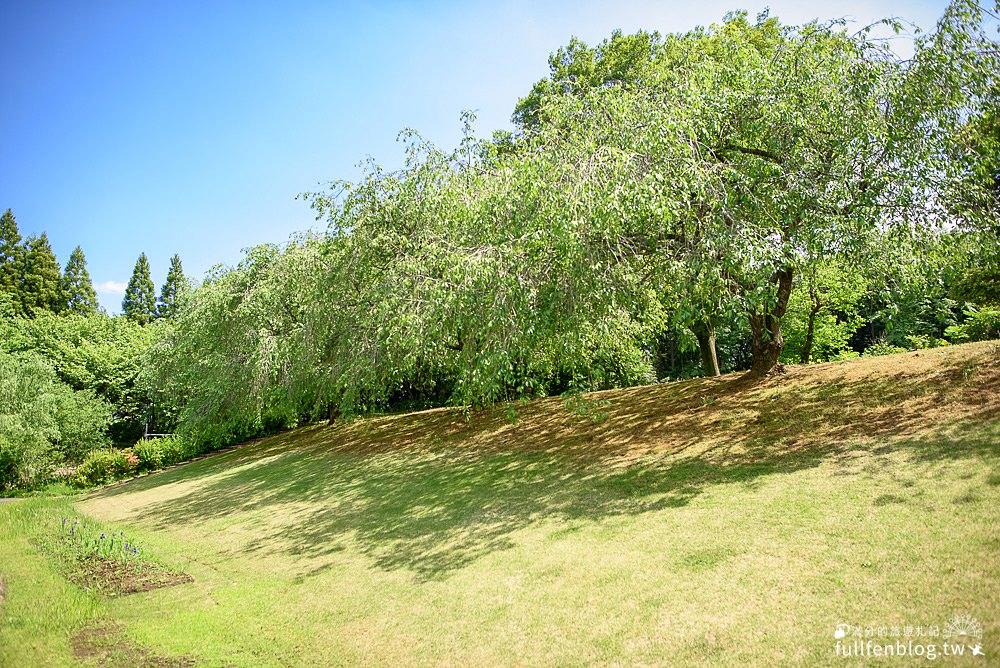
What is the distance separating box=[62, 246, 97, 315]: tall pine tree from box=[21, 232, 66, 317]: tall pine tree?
5.48ft

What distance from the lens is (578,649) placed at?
425cm

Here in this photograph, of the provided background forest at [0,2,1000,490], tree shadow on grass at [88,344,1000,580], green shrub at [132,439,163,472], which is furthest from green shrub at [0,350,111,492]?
background forest at [0,2,1000,490]

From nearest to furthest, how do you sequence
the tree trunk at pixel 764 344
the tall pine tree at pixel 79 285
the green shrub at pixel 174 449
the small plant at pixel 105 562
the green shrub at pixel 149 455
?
1. the small plant at pixel 105 562
2. the tree trunk at pixel 764 344
3. the green shrub at pixel 149 455
4. the green shrub at pixel 174 449
5. the tall pine tree at pixel 79 285

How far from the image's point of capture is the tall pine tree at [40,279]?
127 feet

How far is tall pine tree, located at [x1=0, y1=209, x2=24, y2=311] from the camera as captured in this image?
38.0m

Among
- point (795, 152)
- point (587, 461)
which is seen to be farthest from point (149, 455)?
point (795, 152)

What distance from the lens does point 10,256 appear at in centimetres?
3884

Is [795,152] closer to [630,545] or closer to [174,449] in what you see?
[630,545]

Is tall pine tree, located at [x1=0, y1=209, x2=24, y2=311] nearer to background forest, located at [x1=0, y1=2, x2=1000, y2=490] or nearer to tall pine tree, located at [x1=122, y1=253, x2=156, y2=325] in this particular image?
tall pine tree, located at [x1=122, y1=253, x2=156, y2=325]

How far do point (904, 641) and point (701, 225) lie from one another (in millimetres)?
5344

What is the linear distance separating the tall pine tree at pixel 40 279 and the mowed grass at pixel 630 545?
3603 cm

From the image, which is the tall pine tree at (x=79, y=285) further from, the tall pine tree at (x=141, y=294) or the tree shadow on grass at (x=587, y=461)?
the tree shadow on grass at (x=587, y=461)

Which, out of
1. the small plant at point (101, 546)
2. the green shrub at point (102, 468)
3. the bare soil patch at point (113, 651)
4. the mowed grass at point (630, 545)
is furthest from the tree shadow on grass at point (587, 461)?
the green shrub at point (102, 468)

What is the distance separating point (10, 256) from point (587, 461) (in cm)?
4583
